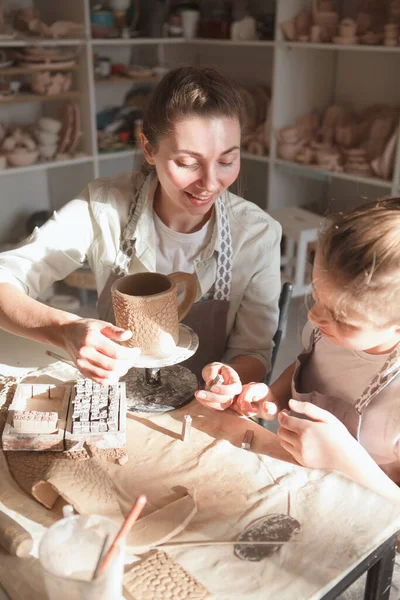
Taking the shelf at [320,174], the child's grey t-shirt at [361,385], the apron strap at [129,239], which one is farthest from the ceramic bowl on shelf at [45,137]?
the child's grey t-shirt at [361,385]

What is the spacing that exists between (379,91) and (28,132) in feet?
5.61

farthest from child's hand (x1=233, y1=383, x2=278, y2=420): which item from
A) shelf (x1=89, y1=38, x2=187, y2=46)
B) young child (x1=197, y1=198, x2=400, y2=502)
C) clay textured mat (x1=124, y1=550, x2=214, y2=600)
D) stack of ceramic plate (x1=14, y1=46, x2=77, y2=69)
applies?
shelf (x1=89, y1=38, x2=187, y2=46)

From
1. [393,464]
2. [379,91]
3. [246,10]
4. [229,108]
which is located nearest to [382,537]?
[393,464]

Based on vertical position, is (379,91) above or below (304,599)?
above

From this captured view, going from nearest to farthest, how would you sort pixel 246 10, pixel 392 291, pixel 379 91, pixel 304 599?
pixel 304 599 → pixel 392 291 → pixel 379 91 → pixel 246 10

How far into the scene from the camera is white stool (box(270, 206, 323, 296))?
284 centimetres

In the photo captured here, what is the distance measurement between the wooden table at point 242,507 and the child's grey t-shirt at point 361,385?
0.59 feet

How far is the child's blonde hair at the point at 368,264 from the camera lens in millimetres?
877

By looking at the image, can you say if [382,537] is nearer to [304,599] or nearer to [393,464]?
[304,599]

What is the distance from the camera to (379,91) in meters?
2.98

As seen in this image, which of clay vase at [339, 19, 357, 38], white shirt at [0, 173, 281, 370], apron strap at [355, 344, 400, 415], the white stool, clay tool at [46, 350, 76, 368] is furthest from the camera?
the white stool

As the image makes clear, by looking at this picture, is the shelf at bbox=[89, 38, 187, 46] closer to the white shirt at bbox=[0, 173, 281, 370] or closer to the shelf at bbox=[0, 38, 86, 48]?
the shelf at bbox=[0, 38, 86, 48]

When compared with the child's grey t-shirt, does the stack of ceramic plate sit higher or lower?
higher

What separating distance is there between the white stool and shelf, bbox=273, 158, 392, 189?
A: 0.20 meters
